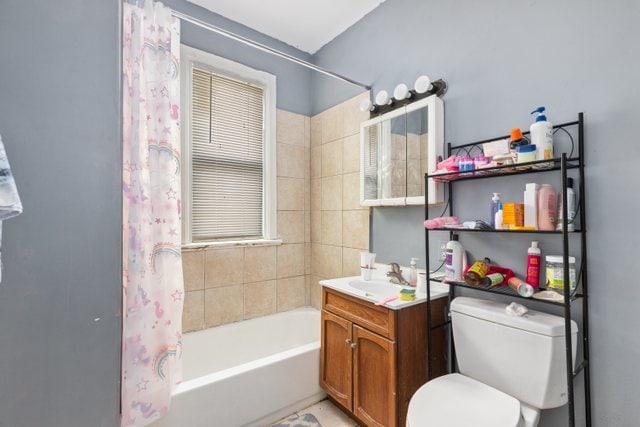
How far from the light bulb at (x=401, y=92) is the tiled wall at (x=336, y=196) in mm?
367

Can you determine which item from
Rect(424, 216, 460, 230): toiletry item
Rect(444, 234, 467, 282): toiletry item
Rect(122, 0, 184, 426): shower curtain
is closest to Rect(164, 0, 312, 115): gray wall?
Rect(122, 0, 184, 426): shower curtain

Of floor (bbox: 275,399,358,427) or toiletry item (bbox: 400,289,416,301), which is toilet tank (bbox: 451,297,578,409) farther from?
floor (bbox: 275,399,358,427)

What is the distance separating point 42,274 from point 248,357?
1617 millimetres

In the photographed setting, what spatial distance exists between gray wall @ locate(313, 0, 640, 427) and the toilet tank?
0.19 metres

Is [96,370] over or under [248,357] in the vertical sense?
over

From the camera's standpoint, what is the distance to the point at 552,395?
1113 millimetres

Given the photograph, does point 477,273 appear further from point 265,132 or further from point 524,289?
point 265,132

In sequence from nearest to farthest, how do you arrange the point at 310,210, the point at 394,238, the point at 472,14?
Answer: the point at 472,14 < the point at 394,238 < the point at 310,210

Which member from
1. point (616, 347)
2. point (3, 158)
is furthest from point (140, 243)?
point (616, 347)

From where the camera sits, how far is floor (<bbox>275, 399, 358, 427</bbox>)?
1733mm

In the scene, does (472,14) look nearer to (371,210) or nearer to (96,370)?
(371,210)

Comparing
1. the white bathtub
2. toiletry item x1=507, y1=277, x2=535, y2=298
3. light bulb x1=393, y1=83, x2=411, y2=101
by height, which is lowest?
the white bathtub

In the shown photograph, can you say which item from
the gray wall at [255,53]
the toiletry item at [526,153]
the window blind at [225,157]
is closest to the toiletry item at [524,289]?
the toiletry item at [526,153]

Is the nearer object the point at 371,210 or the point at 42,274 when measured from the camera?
the point at 42,274
